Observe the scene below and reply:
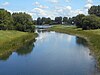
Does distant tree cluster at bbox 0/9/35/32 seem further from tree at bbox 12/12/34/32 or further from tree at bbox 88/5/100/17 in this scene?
tree at bbox 88/5/100/17

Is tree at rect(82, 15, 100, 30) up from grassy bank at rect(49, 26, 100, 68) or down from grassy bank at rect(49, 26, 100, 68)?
up

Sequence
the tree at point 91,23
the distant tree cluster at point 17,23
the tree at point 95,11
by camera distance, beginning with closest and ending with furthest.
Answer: the distant tree cluster at point 17,23 < the tree at point 91,23 < the tree at point 95,11

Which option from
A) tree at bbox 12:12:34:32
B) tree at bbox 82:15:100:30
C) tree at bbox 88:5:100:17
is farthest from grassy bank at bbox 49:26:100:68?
tree at bbox 88:5:100:17

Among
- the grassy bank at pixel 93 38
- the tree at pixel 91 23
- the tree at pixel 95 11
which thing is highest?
the tree at pixel 95 11

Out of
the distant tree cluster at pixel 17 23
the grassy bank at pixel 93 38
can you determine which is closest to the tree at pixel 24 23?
the distant tree cluster at pixel 17 23

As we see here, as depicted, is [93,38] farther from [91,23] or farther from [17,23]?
[91,23]

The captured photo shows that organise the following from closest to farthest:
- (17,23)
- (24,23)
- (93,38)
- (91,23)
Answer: (93,38), (24,23), (17,23), (91,23)

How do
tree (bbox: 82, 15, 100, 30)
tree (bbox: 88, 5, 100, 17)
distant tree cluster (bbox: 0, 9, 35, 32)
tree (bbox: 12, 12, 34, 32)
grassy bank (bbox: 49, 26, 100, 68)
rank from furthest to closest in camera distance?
1. tree (bbox: 88, 5, 100, 17)
2. tree (bbox: 82, 15, 100, 30)
3. tree (bbox: 12, 12, 34, 32)
4. distant tree cluster (bbox: 0, 9, 35, 32)
5. grassy bank (bbox: 49, 26, 100, 68)

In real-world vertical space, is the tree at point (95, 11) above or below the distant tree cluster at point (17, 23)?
above

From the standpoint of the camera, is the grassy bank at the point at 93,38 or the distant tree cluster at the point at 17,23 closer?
the grassy bank at the point at 93,38

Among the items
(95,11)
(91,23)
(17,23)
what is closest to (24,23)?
(17,23)

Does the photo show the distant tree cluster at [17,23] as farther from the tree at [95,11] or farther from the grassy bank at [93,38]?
the tree at [95,11]

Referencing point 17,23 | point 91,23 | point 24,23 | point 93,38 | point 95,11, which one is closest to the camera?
point 93,38

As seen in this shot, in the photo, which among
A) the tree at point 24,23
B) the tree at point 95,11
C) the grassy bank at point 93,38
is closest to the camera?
the grassy bank at point 93,38
